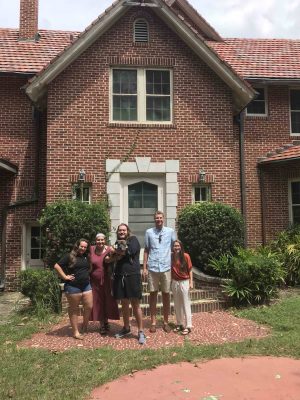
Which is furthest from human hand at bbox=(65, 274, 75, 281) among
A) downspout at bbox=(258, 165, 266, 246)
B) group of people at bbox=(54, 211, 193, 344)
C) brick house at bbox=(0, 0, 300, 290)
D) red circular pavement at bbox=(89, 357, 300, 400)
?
downspout at bbox=(258, 165, 266, 246)

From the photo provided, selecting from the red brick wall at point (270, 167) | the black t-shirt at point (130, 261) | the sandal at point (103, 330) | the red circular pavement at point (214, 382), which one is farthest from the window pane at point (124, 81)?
the red circular pavement at point (214, 382)

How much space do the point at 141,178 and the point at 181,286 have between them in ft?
15.8

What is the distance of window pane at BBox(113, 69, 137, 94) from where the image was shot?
1172cm

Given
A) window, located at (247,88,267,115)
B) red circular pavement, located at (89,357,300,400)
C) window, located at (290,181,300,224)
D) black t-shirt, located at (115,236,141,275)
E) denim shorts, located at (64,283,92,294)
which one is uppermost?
window, located at (247,88,267,115)

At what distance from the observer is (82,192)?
444 inches

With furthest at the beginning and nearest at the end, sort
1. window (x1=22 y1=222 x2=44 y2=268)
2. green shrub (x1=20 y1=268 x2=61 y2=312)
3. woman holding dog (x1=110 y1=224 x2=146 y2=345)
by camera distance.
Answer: window (x1=22 y1=222 x2=44 y2=268) → green shrub (x1=20 y1=268 x2=61 y2=312) → woman holding dog (x1=110 y1=224 x2=146 y2=345)

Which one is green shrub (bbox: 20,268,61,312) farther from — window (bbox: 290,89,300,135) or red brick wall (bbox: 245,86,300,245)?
window (bbox: 290,89,300,135)

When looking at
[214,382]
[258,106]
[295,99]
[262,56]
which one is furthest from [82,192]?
[262,56]

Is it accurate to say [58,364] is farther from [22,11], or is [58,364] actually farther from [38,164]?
[22,11]

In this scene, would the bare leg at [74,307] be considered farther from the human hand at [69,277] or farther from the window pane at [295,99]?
the window pane at [295,99]

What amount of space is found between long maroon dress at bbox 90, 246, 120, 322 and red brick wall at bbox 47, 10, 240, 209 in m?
4.30

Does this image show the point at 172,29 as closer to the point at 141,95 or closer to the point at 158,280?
the point at 141,95

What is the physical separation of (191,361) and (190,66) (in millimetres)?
8405

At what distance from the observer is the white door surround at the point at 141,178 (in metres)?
11.2
